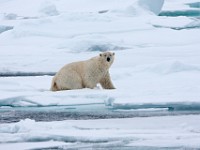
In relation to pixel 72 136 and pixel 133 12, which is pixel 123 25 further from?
pixel 72 136

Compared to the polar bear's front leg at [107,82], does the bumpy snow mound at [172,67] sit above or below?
below

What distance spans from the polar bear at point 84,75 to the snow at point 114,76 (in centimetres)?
22

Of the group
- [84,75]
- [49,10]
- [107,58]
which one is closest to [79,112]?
[84,75]

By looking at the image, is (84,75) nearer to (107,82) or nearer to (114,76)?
(107,82)

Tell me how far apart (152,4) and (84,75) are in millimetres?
12726

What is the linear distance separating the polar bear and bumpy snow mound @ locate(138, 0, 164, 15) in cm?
1226

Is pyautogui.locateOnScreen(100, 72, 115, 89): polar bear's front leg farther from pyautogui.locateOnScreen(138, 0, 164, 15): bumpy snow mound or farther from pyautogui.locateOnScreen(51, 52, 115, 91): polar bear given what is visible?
pyautogui.locateOnScreen(138, 0, 164, 15): bumpy snow mound

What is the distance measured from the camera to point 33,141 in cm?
461

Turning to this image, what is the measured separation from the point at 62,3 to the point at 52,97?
61.8 ft

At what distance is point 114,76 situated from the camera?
8922 mm

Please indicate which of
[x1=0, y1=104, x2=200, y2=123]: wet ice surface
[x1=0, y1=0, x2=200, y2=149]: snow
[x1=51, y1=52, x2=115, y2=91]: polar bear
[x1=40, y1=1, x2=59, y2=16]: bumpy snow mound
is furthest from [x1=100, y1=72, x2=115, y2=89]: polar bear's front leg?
[x1=40, y1=1, x2=59, y2=16]: bumpy snow mound

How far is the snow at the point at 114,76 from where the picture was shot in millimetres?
4703

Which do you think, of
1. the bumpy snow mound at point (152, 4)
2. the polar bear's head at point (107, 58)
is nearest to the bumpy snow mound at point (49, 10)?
the bumpy snow mound at point (152, 4)

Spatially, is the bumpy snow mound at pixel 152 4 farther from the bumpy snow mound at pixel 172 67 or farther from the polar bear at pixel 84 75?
the polar bear at pixel 84 75
